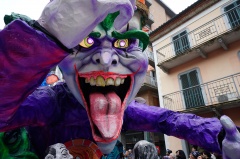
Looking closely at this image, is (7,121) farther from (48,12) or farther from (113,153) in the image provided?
(113,153)

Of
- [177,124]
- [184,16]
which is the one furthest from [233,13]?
[177,124]

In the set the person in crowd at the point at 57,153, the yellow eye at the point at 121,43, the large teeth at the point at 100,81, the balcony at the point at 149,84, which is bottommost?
the person in crowd at the point at 57,153

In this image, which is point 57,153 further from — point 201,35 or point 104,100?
point 201,35

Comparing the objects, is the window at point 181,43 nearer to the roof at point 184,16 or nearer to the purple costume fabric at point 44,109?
the roof at point 184,16

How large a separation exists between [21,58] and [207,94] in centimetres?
853

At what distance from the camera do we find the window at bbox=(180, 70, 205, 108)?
8523 millimetres

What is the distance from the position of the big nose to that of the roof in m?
8.86

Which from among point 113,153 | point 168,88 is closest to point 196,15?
point 168,88

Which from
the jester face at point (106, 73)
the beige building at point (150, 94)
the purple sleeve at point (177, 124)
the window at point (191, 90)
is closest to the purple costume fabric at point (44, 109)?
the purple sleeve at point (177, 124)

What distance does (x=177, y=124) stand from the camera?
5.04 feet

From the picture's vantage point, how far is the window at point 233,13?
792cm

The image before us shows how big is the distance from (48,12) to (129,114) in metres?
1.11

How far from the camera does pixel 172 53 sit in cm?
994

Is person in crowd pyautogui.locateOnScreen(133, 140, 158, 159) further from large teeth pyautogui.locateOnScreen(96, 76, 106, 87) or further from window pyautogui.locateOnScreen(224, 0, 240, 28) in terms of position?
window pyautogui.locateOnScreen(224, 0, 240, 28)
